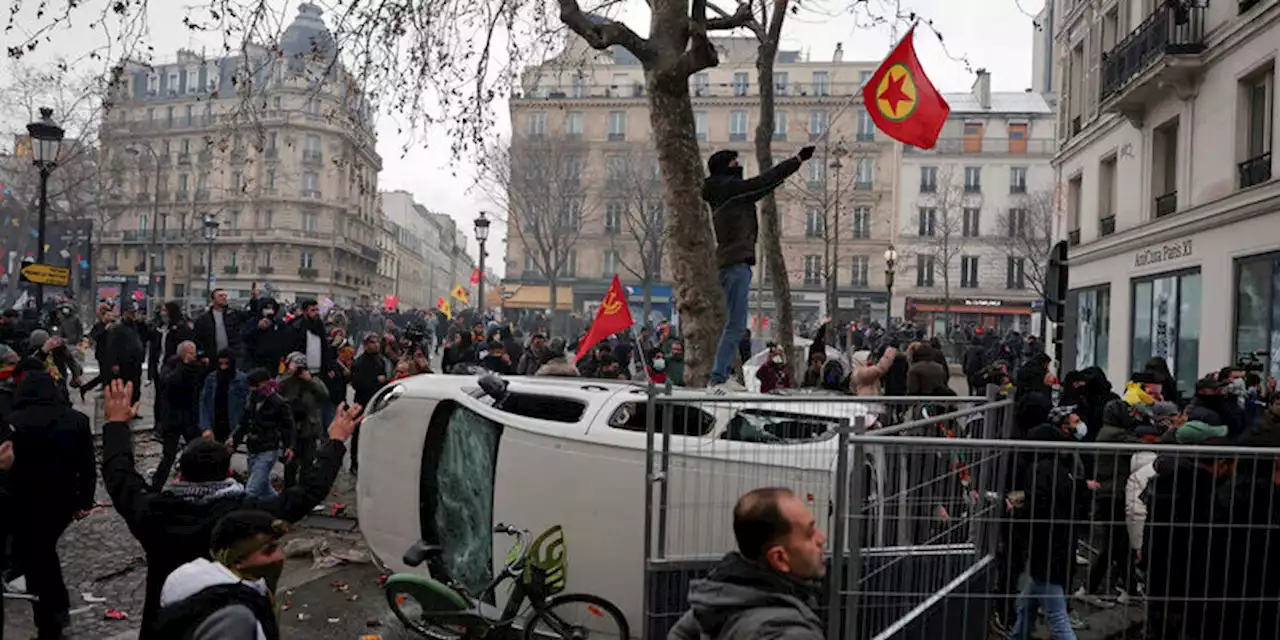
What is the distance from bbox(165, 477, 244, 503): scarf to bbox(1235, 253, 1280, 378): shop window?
14.1 metres

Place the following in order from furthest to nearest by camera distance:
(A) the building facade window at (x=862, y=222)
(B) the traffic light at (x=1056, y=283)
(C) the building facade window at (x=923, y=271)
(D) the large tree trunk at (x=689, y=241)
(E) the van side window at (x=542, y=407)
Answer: (A) the building facade window at (x=862, y=222)
(C) the building facade window at (x=923, y=271)
(D) the large tree trunk at (x=689, y=241)
(B) the traffic light at (x=1056, y=283)
(E) the van side window at (x=542, y=407)

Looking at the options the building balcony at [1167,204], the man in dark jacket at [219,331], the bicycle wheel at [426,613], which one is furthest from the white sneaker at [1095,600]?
the building balcony at [1167,204]

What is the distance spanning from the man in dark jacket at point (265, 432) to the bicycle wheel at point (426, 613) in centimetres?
299

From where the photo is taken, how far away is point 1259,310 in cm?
1484

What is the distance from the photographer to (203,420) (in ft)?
37.1

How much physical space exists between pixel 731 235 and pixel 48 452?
507cm

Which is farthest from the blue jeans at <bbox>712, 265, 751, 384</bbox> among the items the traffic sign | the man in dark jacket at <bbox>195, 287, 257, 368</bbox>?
the traffic sign

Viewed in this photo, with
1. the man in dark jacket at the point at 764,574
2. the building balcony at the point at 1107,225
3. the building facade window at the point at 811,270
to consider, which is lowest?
the man in dark jacket at the point at 764,574

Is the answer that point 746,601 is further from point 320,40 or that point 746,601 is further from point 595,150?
point 595,150

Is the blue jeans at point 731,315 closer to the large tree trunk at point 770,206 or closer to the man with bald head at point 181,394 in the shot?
the man with bald head at point 181,394

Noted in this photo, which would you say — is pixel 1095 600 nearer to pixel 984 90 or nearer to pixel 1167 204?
pixel 1167 204

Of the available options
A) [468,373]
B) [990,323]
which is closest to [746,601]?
[468,373]

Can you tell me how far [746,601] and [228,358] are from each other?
390 inches

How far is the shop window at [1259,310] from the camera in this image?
14.3m
